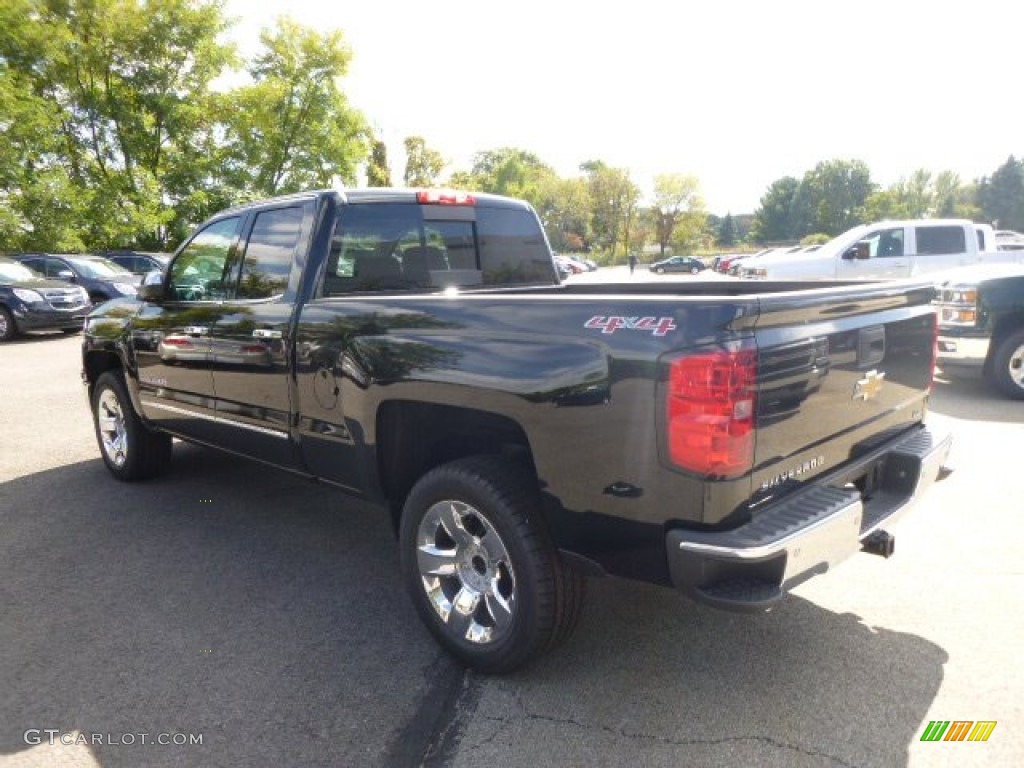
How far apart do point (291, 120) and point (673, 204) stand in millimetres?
58809

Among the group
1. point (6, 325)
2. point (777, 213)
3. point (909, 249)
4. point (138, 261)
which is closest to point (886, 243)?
point (909, 249)

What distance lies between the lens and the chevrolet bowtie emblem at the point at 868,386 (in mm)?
2758

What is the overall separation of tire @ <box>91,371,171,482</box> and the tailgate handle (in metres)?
4.57

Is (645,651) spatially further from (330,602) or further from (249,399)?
(249,399)

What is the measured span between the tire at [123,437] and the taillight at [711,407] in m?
4.24

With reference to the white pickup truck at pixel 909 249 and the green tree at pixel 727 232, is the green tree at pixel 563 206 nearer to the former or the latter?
the green tree at pixel 727 232

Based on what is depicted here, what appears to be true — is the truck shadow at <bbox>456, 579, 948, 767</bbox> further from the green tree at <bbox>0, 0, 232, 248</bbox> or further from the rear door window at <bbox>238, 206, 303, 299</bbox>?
the green tree at <bbox>0, 0, 232, 248</bbox>

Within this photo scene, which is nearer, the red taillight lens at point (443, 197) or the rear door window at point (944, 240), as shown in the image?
the red taillight lens at point (443, 197)

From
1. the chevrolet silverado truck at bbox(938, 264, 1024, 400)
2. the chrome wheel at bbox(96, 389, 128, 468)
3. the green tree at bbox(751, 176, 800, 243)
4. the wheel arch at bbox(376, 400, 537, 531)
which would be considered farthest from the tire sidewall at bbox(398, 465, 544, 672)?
the green tree at bbox(751, 176, 800, 243)

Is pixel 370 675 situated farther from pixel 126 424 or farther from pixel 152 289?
pixel 126 424

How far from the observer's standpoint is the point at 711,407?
2141 millimetres

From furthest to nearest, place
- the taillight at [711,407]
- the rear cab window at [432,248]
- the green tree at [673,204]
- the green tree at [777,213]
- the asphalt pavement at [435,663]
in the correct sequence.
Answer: the green tree at [777,213] → the green tree at [673,204] → the rear cab window at [432,248] → the asphalt pavement at [435,663] → the taillight at [711,407]

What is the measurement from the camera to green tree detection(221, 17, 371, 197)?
2748 cm

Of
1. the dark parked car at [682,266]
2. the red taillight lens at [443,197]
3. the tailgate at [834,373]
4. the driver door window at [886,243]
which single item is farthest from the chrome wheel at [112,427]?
the dark parked car at [682,266]
